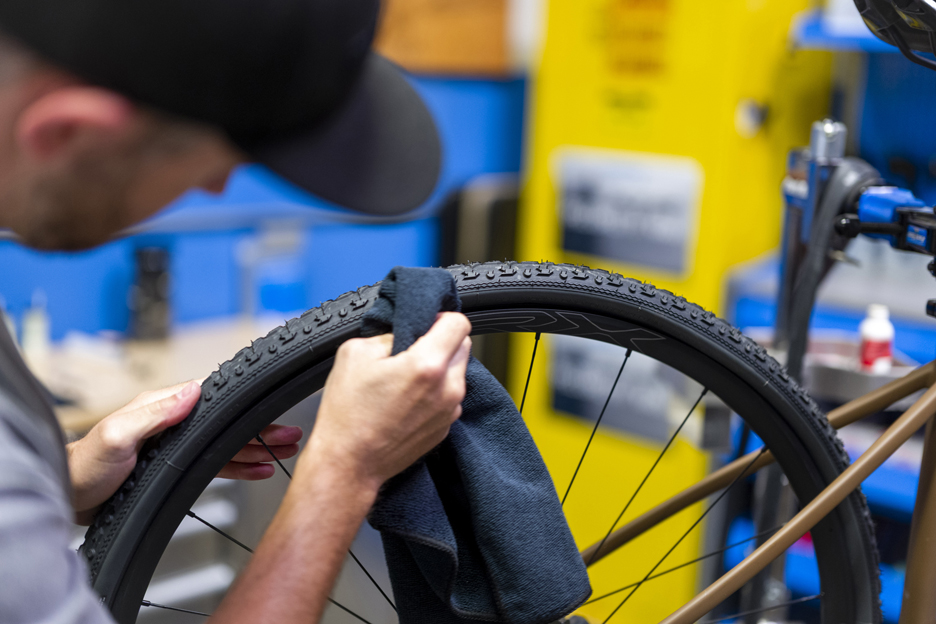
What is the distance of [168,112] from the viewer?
36 cm

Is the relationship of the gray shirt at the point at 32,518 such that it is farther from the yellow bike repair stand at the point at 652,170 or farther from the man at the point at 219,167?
the yellow bike repair stand at the point at 652,170

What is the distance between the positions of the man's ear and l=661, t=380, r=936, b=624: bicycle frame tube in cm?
45

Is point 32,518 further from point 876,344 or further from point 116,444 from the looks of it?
point 876,344

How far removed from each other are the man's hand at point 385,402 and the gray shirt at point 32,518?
138 mm

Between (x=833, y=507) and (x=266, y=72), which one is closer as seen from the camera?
(x=266, y=72)

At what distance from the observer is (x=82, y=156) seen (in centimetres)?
38

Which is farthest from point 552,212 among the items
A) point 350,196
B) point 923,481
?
point 350,196

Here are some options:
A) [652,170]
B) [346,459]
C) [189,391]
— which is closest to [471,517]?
[346,459]

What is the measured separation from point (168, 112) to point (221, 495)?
1083 millimetres

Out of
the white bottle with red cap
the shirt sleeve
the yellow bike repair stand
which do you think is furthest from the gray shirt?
the yellow bike repair stand

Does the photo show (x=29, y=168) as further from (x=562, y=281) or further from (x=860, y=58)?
(x=860, y=58)

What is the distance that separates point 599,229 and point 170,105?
5.88 ft

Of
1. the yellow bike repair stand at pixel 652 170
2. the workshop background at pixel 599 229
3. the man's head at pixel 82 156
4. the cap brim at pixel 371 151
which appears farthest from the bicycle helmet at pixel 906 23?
the yellow bike repair stand at pixel 652 170

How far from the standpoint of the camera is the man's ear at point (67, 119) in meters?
0.35
